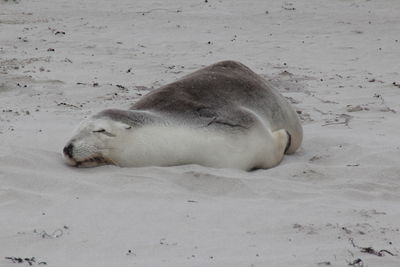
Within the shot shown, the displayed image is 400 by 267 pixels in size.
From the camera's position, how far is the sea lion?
476 cm

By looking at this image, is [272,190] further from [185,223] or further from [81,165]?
[81,165]

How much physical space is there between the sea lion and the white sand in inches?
5.3

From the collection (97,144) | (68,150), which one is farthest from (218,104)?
(68,150)

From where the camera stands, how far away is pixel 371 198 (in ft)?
14.4

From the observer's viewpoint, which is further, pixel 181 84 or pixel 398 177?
pixel 181 84

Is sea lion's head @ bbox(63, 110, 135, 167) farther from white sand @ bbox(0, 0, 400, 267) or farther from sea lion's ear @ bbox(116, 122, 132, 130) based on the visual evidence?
white sand @ bbox(0, 0, 400, 267)

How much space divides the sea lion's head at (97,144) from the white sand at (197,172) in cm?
11

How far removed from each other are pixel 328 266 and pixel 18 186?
1888 mm

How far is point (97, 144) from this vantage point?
187 inches

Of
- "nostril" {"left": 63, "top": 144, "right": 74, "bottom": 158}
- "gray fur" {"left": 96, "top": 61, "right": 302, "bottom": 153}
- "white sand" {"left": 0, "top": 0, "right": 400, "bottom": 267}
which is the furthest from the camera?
"gray fur" {"left": 96, "top": 61, "right": 302, "bottom": 153}

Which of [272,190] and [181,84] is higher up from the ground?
[181,84]

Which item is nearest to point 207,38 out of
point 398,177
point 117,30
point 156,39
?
point 156,39

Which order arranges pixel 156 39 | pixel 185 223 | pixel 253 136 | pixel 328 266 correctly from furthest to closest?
pixel 156 39 < pixel 253 136 < pixel 185 223 < pixel 328 266

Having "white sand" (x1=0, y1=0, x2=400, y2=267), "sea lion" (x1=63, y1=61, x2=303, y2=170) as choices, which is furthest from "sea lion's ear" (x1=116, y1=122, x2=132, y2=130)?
"white sand" (x1=0, y1=0, x2=400, y2=267)
